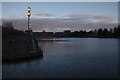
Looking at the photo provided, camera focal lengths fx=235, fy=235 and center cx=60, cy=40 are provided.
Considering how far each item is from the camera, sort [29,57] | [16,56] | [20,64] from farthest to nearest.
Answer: [29,57]
[16,56]
[20,64]

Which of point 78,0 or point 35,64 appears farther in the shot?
point 35,64

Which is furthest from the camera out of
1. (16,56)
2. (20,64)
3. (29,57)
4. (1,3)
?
(29,57)

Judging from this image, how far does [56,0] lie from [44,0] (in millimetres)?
163

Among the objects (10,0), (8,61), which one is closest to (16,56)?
(8,61)

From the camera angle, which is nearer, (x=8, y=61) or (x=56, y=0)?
(x=56, y=0)

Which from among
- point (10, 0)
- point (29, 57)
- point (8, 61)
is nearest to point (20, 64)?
point (8, 61)

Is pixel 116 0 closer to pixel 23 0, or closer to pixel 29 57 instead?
pixel 23 0

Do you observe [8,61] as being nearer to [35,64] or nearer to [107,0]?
[35,64]

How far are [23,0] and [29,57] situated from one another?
8.59 m

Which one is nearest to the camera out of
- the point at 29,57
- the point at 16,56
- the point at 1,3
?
the point at 1,3

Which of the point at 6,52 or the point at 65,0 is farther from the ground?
the point at 65,0

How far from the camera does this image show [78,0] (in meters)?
3.16

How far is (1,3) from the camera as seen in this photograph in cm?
308

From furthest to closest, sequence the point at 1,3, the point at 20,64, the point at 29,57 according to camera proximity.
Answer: the point at 29,57 → the point at 20,64 → the point at 1,3
